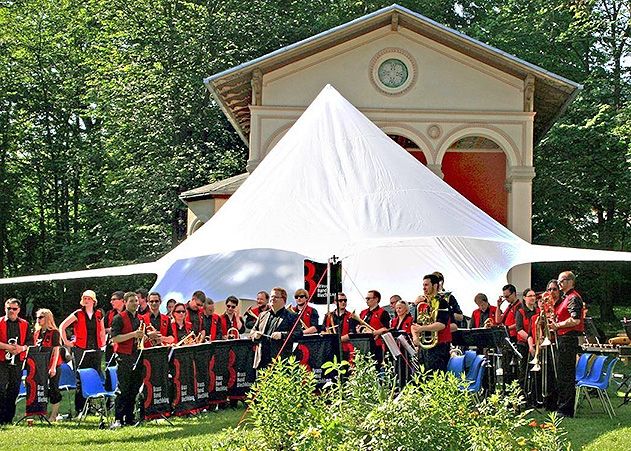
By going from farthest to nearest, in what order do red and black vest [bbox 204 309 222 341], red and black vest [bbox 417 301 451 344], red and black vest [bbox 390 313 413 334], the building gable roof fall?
the building gable roof < red and black vest [bbox 204 309 222 341] < red and black vest [bbox 390 313 413 334] < red and black vest [bbox 417 301 451 344]

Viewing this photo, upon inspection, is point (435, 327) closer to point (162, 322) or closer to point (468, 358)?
point (468, 358)

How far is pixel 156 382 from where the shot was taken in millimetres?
12445

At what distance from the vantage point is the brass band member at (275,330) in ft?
41.4

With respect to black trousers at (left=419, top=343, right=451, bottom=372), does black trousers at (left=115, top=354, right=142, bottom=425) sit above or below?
below

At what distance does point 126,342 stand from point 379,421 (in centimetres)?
789

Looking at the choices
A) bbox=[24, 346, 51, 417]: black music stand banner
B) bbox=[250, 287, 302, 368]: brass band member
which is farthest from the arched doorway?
bbox=[24, 346, 51, 417]: black music stand banner

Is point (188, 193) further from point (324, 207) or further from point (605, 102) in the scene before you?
point (324, 207)

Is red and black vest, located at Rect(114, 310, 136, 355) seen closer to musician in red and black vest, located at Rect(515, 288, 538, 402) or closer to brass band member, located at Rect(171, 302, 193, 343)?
brass band member, located at Rect(171, 302, 193, 343)

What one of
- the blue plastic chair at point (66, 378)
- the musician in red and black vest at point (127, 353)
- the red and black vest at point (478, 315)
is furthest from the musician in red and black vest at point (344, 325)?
the blue plastic chair at point (66, 378)

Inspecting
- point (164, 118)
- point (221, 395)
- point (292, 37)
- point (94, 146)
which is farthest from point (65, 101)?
point (221, 395)

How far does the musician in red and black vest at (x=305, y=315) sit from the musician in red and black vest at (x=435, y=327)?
7.12 feet

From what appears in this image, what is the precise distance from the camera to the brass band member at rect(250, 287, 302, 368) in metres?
12.6

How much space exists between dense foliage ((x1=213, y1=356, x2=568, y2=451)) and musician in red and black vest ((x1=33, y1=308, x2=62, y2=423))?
27.2 ft

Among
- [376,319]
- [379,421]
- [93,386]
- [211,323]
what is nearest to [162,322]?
[211,323]
